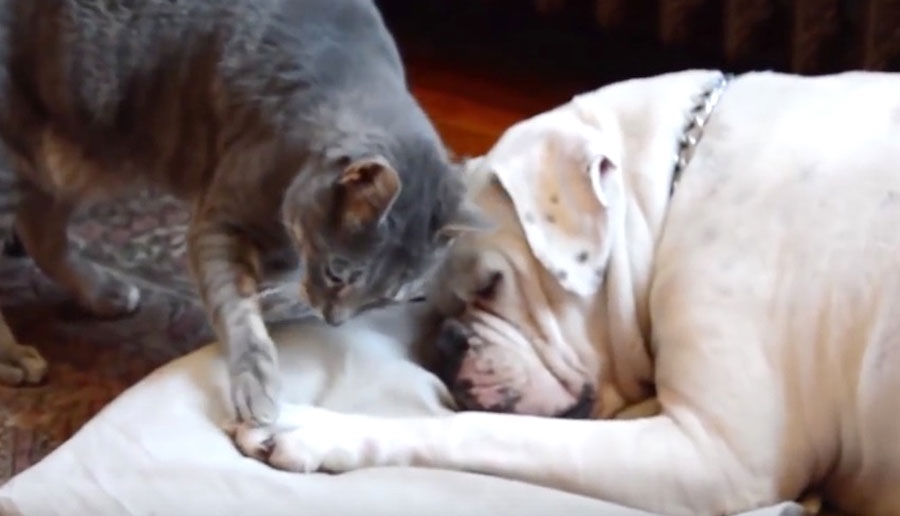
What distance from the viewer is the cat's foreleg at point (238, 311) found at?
1616 mm

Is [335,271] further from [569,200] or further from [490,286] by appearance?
[569,200]

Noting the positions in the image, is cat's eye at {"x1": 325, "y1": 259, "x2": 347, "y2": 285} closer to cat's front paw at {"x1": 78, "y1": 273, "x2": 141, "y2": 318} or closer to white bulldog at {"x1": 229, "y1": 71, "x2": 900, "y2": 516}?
white bulldog at {"x1": 229, "y1": 71, "x2": 900, "y2": 516}

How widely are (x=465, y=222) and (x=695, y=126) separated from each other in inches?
11.3

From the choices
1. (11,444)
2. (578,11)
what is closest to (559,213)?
(11,444)

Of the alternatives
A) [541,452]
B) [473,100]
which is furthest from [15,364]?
[473,100]

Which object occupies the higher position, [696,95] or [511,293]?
[696,95]

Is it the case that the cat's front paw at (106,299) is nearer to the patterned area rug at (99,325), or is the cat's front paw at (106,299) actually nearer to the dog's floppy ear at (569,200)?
the patterned area rug at (99,325)

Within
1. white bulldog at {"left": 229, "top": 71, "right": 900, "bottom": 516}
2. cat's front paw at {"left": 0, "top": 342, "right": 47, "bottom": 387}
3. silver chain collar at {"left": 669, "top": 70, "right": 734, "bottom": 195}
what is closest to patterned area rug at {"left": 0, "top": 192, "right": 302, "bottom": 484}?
cat's front paw at {"left": 0, "top": 342, "right": 47, "bottom": 387}

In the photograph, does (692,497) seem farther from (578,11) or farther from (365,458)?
(578,11)

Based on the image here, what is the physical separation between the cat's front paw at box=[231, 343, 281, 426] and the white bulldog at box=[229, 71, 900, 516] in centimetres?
2

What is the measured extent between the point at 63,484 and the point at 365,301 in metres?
0.41

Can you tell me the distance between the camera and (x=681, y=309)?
5.13 ft

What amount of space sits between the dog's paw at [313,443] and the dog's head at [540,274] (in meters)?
0.15

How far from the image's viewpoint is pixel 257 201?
1757 millimetres
